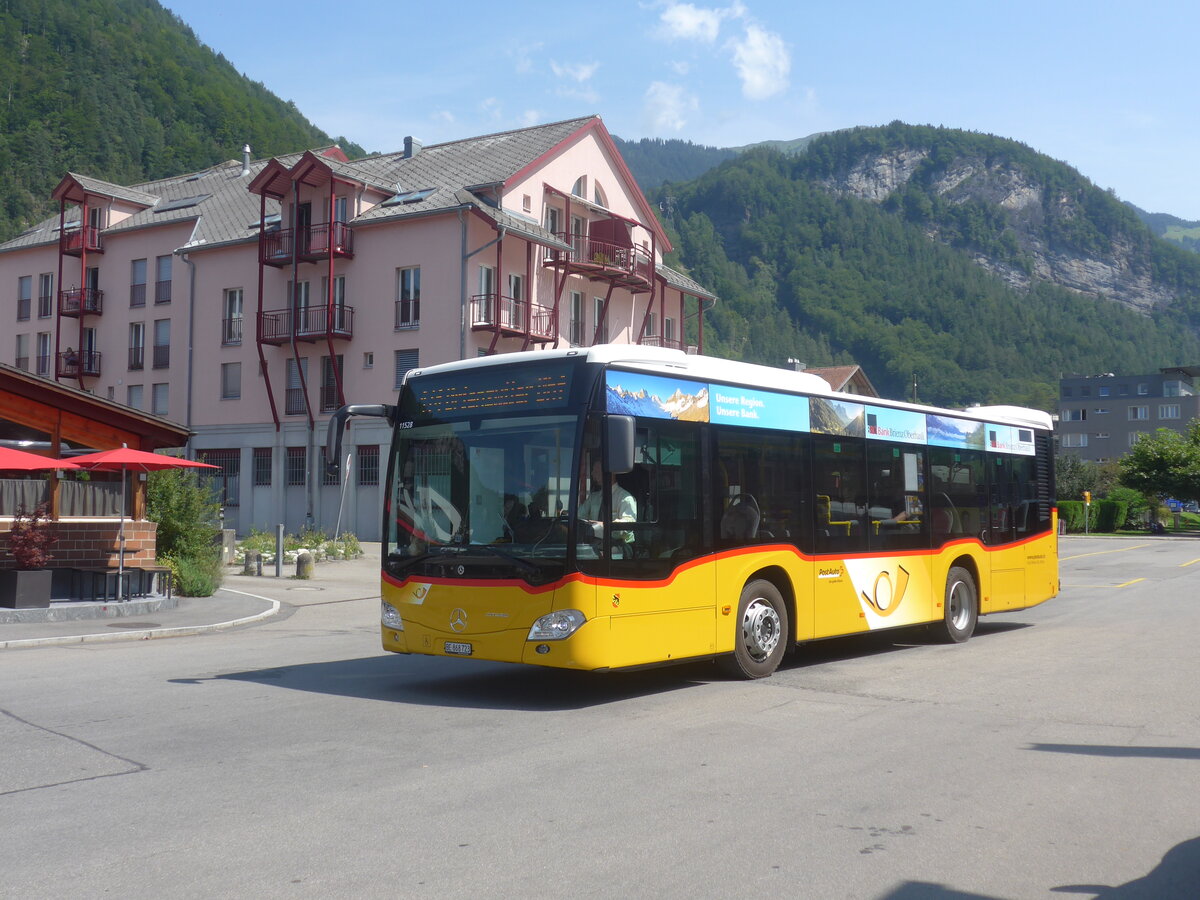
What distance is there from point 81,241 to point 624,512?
48.5m

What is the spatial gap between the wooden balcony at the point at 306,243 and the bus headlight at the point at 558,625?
1382 inches

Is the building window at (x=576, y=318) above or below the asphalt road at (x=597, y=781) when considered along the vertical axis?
above

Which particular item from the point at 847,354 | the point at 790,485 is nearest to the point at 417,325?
the point at 790,485

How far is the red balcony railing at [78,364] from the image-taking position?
1991 inches

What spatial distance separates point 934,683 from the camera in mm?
10906

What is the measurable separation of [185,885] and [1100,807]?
470 cm

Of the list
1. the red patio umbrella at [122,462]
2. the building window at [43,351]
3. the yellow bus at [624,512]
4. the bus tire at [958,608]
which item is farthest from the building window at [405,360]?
the yellow bus at [624,512]

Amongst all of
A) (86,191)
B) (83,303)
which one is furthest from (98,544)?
(86,191)

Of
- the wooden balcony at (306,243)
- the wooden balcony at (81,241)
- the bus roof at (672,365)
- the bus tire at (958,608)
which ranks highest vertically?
the wooden balcony at (81,241)

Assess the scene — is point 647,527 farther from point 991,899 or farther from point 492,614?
point 991,899

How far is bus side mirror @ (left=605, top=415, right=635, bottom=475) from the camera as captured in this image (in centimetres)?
880

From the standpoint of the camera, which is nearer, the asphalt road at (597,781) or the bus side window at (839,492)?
the asphalt road at (597,781)

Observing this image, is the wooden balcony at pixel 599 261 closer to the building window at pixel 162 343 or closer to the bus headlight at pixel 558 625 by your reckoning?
the building window at pixel 162 343

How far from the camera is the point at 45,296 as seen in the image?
54.2m
